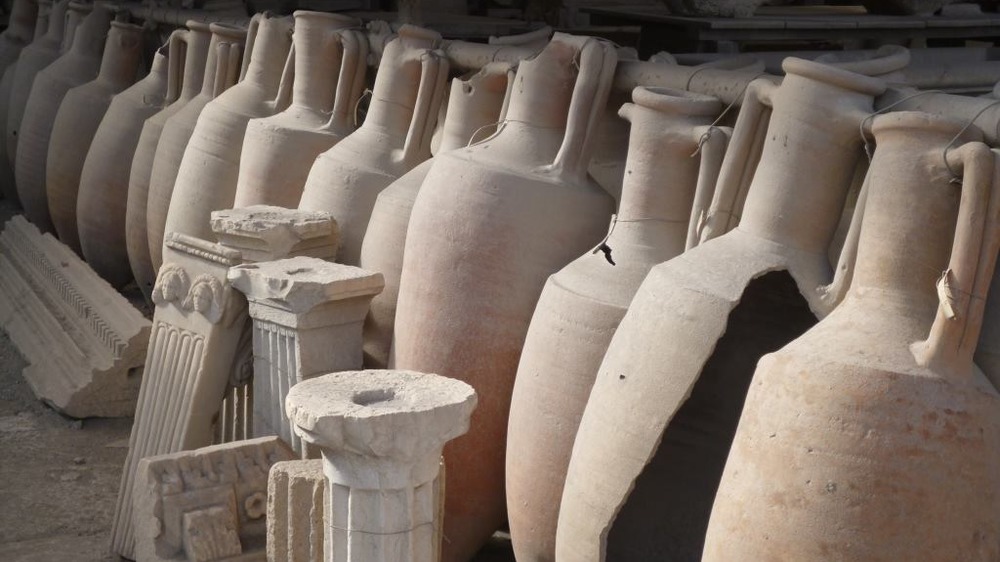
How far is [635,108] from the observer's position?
13.7ft

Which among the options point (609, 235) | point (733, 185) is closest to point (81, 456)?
point (609, 235)

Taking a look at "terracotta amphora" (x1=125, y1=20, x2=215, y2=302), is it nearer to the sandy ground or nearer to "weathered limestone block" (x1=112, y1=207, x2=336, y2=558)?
the sandy ground

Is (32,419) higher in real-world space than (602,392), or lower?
lower

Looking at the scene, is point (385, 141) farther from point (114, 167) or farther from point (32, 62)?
point (32, 62)

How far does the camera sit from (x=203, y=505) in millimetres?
4465

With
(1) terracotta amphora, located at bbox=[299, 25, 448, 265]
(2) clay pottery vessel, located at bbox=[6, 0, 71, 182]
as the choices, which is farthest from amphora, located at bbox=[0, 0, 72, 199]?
(1) terracotta amphora, located at bbox=[299, 25, 448, 265]

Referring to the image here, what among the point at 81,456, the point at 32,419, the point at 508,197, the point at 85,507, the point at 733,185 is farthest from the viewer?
the point at 32,419

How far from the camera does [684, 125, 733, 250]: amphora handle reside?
3.95 m

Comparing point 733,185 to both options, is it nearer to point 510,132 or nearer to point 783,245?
point 783,245

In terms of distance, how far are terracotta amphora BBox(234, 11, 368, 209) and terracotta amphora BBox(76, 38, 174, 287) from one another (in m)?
1.75

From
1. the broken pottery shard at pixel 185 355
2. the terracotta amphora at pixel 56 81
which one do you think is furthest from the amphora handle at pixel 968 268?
the terracotta amphora at pixel 56 81

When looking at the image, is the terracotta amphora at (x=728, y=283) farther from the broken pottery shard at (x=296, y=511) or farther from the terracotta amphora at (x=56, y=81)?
the terracotta amphora at (x=56, y=81)

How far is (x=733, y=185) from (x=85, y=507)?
2.86 metres

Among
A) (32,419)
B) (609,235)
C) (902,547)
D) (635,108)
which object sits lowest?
(32,419)
